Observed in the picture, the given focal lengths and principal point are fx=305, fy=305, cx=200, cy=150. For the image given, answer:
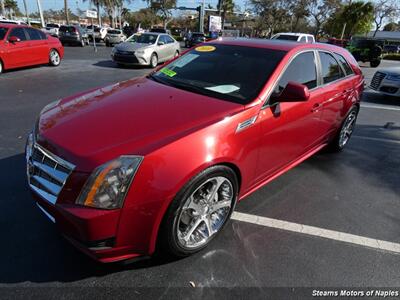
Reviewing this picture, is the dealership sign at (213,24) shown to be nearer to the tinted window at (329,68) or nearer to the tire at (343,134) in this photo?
the tire at (343,134)

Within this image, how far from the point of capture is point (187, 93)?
9.68 feet

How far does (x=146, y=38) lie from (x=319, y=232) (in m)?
13.3

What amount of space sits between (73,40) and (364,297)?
82.8ft

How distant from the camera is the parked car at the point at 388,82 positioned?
867cm

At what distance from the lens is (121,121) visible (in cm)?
242

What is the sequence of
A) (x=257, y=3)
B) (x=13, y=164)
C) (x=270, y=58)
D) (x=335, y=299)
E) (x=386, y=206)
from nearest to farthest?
(x=335, y=299)
(x=270, y=58)
(x=386, y=206)
(x=13, y=164)
(x=257, y=3)

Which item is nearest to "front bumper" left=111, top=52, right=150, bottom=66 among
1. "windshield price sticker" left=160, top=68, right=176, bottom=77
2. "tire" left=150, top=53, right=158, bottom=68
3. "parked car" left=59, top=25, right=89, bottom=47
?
"tire" left=150, top=53, right=158, bottom=68

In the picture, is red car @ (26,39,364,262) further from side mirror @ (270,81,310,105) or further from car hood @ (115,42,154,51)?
car hood @ (115,42,154,51)

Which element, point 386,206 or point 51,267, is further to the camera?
point 386,206

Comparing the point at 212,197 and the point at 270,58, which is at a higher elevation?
the point at 270,58

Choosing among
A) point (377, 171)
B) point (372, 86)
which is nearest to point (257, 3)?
point (372, 86)

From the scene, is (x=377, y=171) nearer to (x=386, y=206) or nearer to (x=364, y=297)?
(x=386, y=206)

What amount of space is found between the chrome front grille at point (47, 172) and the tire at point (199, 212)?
0.75 meters

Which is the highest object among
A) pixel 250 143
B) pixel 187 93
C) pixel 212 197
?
pixel 187 93
